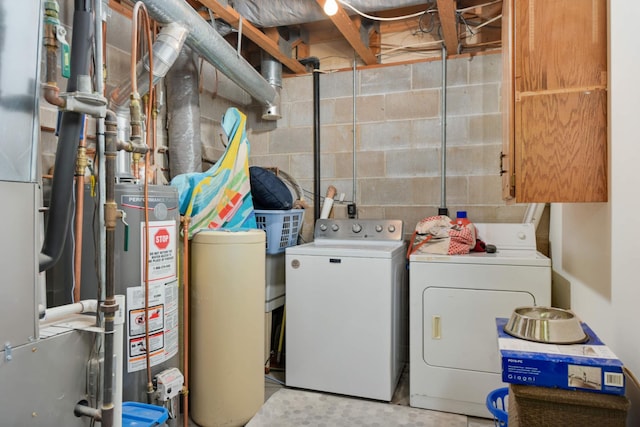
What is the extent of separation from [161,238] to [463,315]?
156 centimetres

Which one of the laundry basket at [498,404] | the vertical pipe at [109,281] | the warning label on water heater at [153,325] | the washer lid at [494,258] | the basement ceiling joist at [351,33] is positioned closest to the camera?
the vertical pipe at [109,281]

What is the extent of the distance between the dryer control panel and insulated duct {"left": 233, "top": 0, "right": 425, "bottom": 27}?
134 cm

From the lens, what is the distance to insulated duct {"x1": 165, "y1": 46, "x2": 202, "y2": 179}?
2445 millimetres

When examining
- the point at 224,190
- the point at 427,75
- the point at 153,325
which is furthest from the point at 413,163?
the point at 153,325

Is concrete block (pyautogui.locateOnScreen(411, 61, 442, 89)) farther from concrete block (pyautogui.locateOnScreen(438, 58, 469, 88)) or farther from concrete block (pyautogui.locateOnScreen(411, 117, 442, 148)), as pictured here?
concrete block (pyautogui.locateOnScreen(411, 117, 442, 148))

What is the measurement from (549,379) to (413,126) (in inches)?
85.1

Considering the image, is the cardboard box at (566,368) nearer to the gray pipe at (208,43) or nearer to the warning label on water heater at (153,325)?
the warning label on water heater at (153,325)

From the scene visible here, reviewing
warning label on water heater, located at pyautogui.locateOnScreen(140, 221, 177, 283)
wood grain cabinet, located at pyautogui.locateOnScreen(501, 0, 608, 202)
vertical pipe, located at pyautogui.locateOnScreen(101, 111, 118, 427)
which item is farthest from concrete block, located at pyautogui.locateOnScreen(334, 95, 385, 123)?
vertical pipe, located at pyautogui.locateOnScreen(101, 111, 118, 427)

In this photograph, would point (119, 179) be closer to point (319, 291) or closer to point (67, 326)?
point (67, 326)

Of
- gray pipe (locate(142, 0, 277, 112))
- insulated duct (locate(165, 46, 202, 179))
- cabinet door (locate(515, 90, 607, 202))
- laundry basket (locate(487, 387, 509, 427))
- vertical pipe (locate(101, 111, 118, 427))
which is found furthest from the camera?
insulated duct (locate(165, 46, 202, 179))

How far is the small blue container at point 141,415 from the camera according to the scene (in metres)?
1.38

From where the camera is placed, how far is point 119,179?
167 centimetres

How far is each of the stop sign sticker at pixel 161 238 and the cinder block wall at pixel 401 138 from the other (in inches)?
60.5

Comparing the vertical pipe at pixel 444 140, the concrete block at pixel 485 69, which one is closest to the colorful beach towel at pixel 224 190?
the vertical pipe at pixel 444 140
